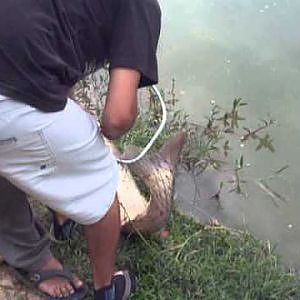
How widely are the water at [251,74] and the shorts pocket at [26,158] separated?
57.4 inches

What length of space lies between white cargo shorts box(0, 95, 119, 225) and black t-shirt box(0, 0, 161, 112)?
1.8 inches

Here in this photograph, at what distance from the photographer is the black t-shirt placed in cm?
170

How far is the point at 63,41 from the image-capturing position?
5.82 ft

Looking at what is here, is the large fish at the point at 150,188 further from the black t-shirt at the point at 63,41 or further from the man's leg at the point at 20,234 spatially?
the black t-shirt at the point at 63,41

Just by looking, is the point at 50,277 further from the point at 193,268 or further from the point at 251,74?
the point at 251,74

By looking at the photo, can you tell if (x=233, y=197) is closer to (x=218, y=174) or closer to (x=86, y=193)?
(x=218, y=174)

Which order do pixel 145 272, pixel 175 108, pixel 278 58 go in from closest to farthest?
pixel 145 272 → pixel 175 108 → pixel 278 58

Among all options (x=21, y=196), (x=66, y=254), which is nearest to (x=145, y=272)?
(x=66, y=254)

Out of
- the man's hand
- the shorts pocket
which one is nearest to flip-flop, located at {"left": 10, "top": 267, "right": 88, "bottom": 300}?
the shorts pocket

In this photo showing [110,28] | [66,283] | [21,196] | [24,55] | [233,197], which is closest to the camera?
[24,55]

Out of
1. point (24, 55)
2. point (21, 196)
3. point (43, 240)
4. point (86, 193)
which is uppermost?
point (24, 55)

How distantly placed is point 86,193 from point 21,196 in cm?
37

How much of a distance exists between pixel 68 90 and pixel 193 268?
3.42 ft

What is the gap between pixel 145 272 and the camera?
8.46 ft
